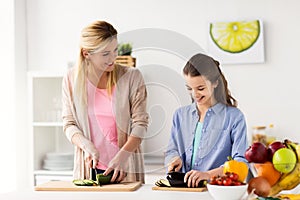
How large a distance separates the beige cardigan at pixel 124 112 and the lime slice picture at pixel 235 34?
4.74 ft

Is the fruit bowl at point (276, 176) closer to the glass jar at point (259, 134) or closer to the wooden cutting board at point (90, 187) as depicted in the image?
the wooden cutting board at point (90, 187)

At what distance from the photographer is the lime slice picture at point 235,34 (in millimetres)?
3785

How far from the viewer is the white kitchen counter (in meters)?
2.00

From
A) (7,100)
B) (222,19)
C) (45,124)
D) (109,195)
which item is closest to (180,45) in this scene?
(222,19)

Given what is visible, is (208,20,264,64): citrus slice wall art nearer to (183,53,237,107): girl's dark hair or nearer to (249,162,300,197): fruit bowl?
(183,53,237,107): girl's dark hair

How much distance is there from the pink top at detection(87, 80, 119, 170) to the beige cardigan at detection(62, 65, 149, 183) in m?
0.03

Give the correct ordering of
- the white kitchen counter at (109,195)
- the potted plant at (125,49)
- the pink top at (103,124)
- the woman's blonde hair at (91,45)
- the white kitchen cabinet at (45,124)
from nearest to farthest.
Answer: the white kitchen counter at (109,195) < the woman's blonde hair at (91,45) < the pink top at (103,124) < the potted plant at (125,49) < the white kitchen cabinet at (45,124)

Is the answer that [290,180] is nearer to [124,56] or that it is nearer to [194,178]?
[194,178]

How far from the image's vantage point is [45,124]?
3.90 meters

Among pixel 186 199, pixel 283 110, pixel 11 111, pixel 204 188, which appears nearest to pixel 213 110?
pixel 204 188

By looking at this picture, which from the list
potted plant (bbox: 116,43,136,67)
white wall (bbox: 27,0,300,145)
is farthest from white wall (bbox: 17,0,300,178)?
potted plant (bbox: 116,43,136,67)

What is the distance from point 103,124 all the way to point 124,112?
0.40ft

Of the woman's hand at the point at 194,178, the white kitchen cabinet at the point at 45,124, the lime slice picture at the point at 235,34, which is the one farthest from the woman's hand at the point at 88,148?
the lime slice picture at the point at 235,34

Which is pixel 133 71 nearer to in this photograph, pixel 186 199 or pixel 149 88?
pixel 186 199
